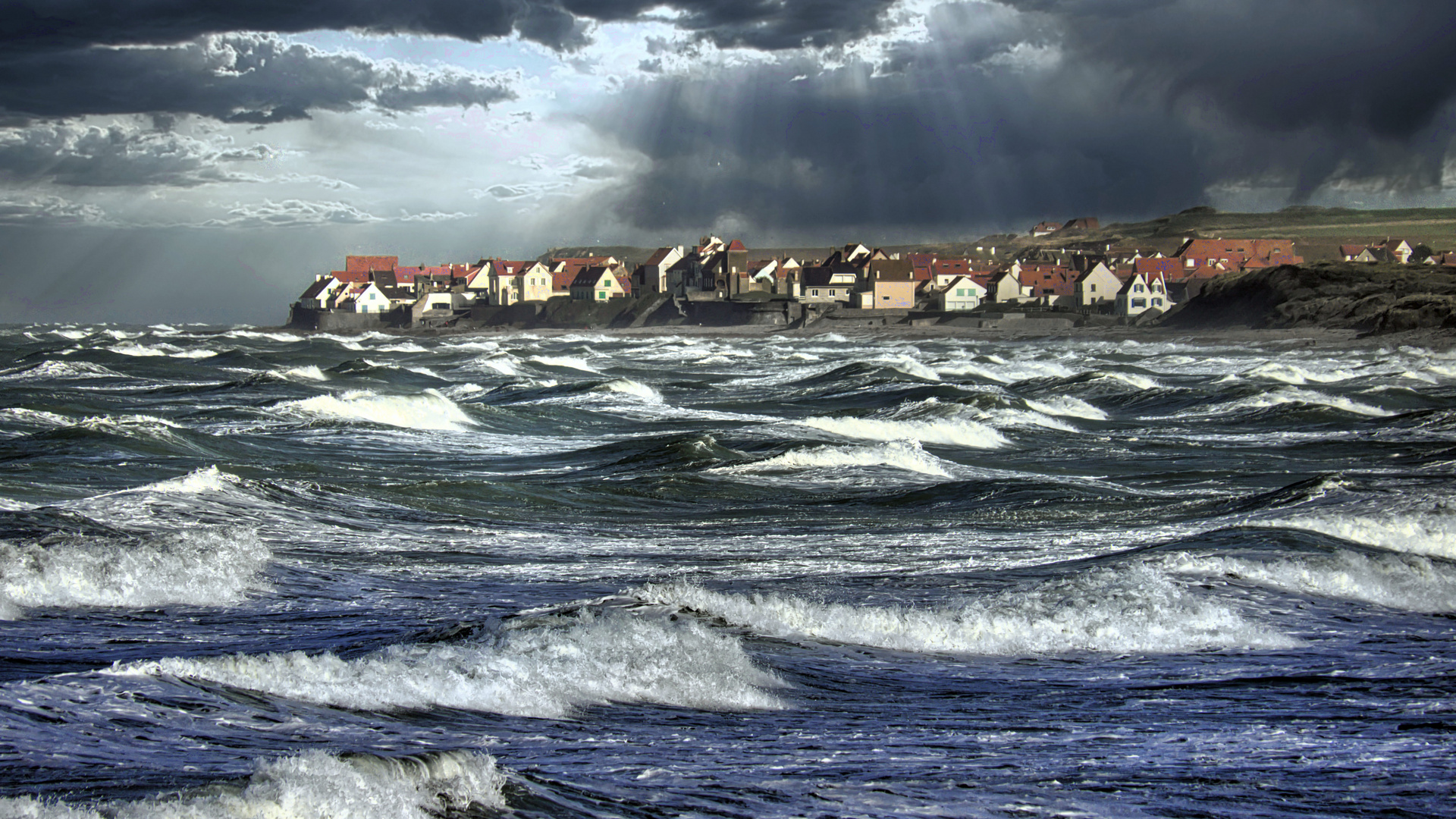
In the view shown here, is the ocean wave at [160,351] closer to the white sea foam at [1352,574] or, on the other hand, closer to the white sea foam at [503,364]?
the white sea foam at [503,364]

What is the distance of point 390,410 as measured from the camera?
99.2 feet

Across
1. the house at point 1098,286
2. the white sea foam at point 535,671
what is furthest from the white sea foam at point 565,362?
the house at point 1098,286

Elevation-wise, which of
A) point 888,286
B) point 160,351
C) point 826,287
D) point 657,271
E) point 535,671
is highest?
point 657,271

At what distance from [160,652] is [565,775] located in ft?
12.9

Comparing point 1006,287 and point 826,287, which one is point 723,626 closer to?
point 826,287

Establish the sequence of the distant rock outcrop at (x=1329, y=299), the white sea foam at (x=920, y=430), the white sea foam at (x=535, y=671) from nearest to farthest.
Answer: the white sea foam at (x=535, y=671)
the white sea foam at (x=920, y=430)
the distant rock outcrop at (x=1329, y=299)

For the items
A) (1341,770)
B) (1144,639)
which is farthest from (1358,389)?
(1341,770)

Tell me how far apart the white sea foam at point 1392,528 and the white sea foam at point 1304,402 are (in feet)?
55.6

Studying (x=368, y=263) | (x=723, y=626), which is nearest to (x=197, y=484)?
(x=723, y=626)

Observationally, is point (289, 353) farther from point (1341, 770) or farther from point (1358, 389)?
point (1341, 770)

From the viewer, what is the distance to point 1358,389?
3753cm

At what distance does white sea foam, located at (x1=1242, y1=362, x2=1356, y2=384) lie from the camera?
4091 cm

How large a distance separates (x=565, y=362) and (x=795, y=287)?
56.0 metres

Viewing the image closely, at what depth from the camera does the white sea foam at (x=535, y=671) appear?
7.25m
